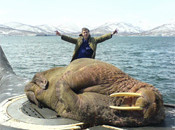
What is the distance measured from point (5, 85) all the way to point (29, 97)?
2.30 meters

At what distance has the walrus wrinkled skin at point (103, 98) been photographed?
13.4ft

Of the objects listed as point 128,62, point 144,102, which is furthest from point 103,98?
point 128,62

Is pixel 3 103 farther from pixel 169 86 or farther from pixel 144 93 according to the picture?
pixel 169 86

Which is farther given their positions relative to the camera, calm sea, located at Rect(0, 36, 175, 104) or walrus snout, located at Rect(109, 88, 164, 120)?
calm sea, located at Rect(0, 36, 175, 104)

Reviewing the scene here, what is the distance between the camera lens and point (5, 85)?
7.48 metres

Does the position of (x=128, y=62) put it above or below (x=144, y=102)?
below

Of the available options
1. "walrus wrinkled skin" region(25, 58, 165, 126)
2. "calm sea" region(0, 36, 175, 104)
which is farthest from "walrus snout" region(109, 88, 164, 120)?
"calm sea" region(0, 36, 175, 104)

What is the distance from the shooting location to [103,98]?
169 inches

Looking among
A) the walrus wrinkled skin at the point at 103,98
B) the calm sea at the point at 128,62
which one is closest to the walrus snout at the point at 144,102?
the walrus wrinkled skin at the point at 103,98

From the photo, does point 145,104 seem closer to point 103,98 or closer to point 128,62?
point 103,98

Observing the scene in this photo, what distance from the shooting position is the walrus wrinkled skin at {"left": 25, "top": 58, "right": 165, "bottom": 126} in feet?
13.4

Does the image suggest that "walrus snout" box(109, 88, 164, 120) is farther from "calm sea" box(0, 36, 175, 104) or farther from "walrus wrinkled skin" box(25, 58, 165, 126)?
"calm sea" box(0, 36, 175, 104)

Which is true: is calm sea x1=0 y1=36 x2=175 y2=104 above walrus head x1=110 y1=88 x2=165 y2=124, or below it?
below

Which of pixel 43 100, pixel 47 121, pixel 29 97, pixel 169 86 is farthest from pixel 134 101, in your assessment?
pixel 169 86
